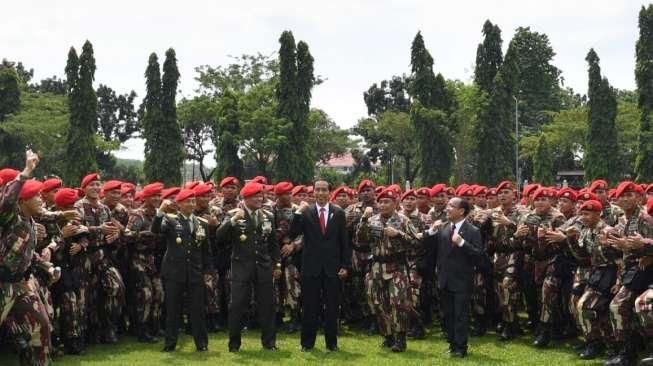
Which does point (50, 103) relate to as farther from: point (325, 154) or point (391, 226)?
point (391, 226)

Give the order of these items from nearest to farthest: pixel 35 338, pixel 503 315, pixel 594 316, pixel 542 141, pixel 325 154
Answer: pixel 35 338, pixel 594 316, pixel 503 315, pixel 542 141, pixel 325 154

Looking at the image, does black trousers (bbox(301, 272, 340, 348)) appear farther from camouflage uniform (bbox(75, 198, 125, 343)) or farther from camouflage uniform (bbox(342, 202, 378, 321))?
camouflage uniform (bbox(75, 198, 125, 343))

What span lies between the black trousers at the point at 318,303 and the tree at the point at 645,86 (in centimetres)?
4149

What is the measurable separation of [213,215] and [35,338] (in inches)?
153

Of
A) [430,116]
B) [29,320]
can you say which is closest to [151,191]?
[29,320]

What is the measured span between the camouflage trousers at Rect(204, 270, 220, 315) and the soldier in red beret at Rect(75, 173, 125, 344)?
1.34m

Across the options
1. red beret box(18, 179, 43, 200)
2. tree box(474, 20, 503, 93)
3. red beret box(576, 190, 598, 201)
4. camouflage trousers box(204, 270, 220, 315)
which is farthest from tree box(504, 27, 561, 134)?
red beret box(18, 179, 43, 200)

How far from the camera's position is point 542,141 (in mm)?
50250

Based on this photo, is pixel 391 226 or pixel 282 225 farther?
pixel 282 225

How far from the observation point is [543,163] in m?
50.5

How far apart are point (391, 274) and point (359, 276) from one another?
182 cm

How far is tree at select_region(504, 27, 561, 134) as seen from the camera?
68125 millimetres

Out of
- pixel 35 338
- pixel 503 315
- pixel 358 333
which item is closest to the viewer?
pixel 35 338

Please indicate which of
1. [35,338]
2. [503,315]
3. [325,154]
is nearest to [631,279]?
[503,315]
